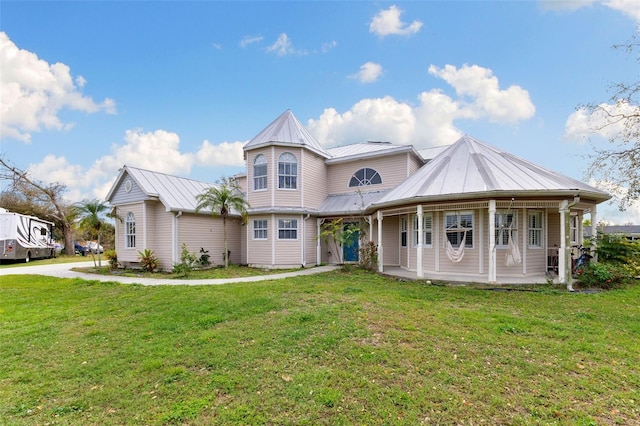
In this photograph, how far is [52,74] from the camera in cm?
1220

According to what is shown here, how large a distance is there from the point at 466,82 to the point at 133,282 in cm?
1648

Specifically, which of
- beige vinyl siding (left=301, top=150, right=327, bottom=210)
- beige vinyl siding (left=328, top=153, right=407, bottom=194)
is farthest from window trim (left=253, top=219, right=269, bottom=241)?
beige vinyl siding (left=328, top=153, right=407, bottom=194)

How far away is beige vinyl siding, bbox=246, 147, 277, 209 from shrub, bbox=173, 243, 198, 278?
3.86 m

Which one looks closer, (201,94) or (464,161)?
(464,161)

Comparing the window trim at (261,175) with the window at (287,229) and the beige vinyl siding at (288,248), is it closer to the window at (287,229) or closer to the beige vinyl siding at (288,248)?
the beige vinyl siding at (288,248)

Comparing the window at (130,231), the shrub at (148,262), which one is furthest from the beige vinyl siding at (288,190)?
the window at (130,231)

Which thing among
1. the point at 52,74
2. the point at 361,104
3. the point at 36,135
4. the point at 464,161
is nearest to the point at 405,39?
the point at 361,104

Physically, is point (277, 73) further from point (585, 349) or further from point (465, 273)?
point (585, 349)

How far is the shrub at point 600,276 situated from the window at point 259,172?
1329 centimetres

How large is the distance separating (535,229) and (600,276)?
2.33 metres

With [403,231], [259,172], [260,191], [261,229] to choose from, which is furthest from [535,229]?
[259,172]

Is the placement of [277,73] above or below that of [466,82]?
above

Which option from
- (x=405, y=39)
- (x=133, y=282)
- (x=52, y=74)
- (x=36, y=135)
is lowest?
(x=133, y=282)

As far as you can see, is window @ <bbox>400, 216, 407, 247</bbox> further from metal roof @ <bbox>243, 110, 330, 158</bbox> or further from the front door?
metal roof @ <bbox>243, 110, 330, 158</bbox>
